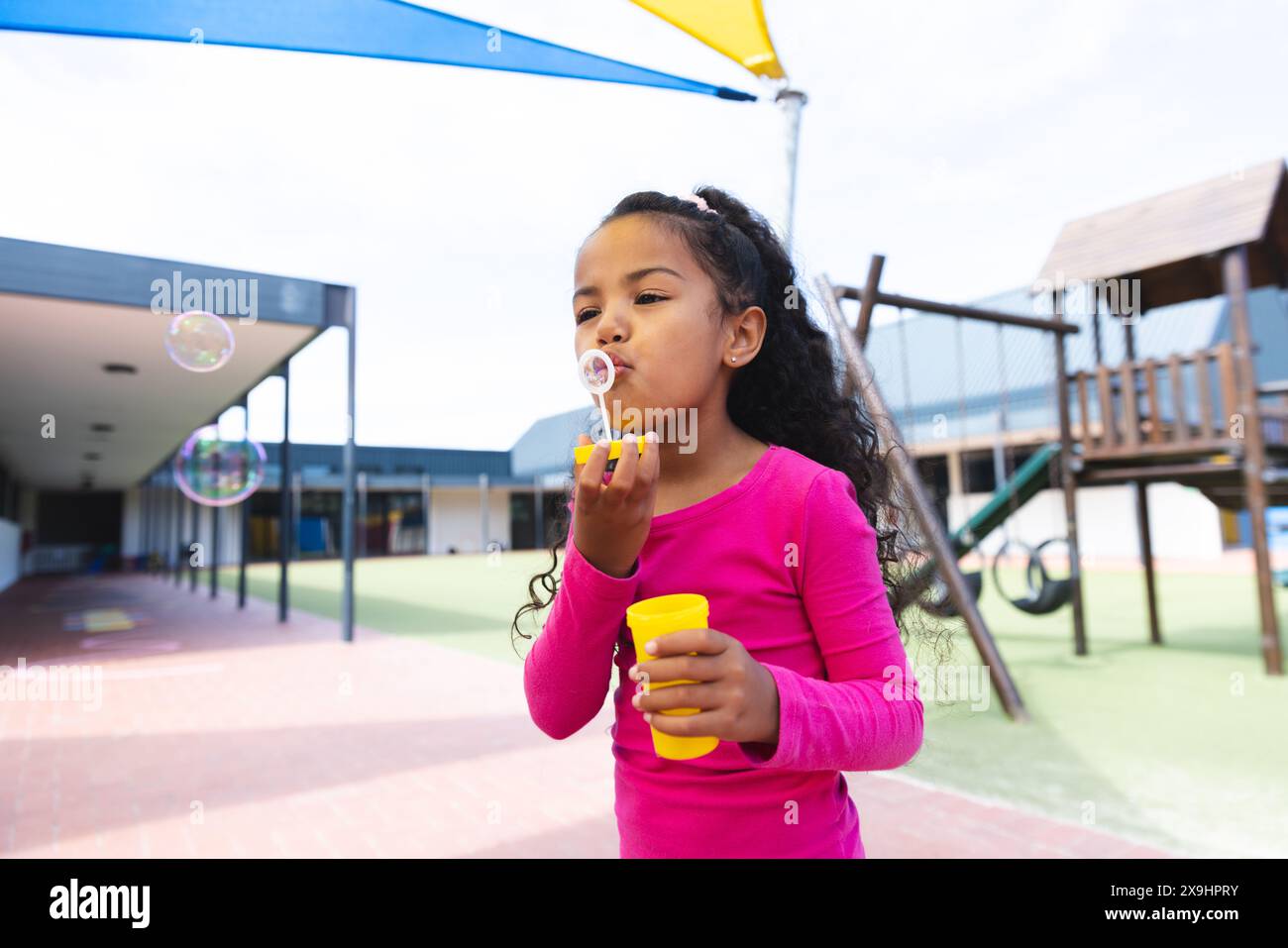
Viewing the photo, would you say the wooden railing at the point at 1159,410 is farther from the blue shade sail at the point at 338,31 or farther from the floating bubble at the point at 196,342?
the floating bubble at the point at 196,342

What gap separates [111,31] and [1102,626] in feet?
30.9

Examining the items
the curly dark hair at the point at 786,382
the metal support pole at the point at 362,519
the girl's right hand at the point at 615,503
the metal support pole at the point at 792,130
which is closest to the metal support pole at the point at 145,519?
the metal support pole at the point at 362,519

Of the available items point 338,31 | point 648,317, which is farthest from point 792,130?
point 648,317

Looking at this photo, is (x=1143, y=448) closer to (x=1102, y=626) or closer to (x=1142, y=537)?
(x=1142, y=537)

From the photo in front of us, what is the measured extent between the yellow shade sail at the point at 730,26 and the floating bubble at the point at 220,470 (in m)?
7.46

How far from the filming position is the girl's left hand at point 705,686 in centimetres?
75

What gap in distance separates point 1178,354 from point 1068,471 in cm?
122

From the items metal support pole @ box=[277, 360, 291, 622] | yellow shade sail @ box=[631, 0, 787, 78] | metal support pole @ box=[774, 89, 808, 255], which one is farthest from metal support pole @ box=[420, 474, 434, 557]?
metal support pole @ box=[774, 89, 808, 255]

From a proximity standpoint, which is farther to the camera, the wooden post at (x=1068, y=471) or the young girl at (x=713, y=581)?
the wooden post at (x=1068, y=471)

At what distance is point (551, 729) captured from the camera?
1.07 meters

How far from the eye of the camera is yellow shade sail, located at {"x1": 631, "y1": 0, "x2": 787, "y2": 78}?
165 inches

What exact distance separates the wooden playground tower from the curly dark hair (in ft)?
12.5
